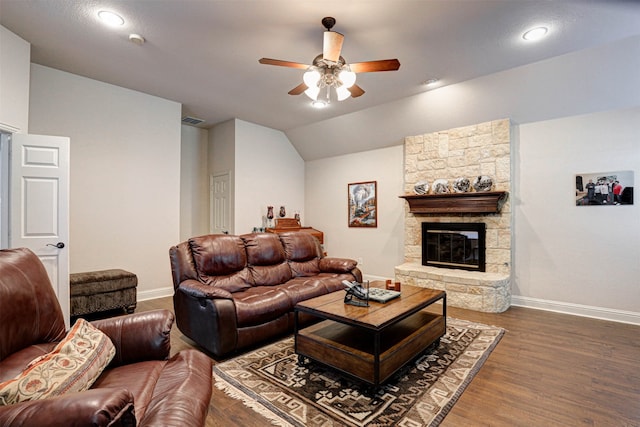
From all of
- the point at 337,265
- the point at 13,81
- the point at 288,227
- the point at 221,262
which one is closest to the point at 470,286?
the point at 337,265

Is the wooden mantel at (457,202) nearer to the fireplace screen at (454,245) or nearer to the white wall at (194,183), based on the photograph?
the fireplace screen at (454,245)

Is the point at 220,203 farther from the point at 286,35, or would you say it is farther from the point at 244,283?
the point at 286,35

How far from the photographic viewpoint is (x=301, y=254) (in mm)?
4258

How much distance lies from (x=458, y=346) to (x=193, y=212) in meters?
5.31

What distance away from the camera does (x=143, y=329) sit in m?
1.72

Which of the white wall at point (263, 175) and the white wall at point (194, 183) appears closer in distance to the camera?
the white wall at point (263, 175)

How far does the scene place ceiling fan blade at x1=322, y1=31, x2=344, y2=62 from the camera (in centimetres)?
259

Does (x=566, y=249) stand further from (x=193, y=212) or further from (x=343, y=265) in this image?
(x=193, y=212)

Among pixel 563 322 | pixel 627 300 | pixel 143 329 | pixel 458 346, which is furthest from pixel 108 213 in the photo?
pixel 627 300

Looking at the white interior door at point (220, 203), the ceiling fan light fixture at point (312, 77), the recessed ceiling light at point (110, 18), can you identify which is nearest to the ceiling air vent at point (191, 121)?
the white interior door at point (220, 203)

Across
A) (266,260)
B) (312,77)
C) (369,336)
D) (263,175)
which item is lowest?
(369,336)

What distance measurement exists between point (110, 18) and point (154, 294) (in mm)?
3699

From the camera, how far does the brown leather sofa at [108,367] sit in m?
0.89

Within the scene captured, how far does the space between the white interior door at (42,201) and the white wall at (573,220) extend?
577cm
